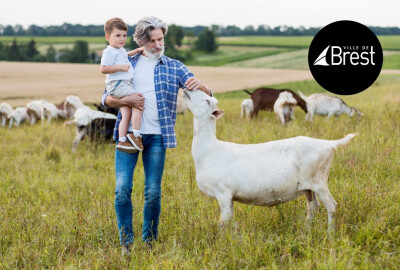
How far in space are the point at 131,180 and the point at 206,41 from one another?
4169 centimetres

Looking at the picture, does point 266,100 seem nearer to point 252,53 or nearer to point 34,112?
point 34,112

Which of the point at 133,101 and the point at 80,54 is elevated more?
the point at 133,101

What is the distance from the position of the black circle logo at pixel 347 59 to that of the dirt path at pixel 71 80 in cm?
1332

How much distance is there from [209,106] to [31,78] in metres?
27.7

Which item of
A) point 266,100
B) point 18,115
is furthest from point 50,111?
point 266,100

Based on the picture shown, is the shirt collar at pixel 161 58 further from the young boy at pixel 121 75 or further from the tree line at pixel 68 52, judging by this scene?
the tree line at pixel 68 52

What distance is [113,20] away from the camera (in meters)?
4.27

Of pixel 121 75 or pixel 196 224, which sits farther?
pixel 196 224

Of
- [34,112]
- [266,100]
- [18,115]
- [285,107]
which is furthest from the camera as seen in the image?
[34,112]

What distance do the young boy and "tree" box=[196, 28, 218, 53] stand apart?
41006mm

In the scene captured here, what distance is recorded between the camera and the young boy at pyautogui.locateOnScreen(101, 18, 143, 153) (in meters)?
4.20

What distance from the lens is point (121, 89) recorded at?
4211 millimetres

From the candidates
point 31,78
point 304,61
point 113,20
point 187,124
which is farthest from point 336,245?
point 304,61

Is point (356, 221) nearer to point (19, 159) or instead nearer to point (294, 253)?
point (294, 253)
